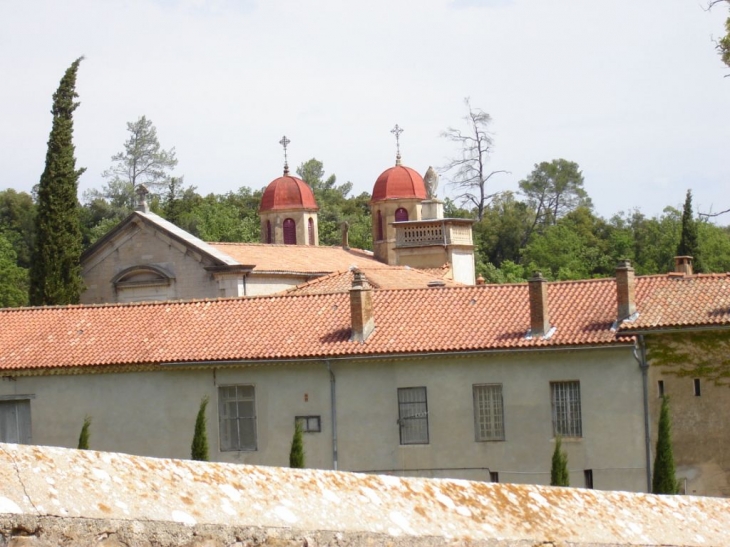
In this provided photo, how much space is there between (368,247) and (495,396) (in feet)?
204

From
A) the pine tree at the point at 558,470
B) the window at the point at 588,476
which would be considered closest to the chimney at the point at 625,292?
the window at the point at 588,476

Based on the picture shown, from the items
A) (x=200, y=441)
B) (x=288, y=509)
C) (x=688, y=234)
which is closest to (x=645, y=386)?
(x=200, y=441)

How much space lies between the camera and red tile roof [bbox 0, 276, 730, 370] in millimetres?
31250

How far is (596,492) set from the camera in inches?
242

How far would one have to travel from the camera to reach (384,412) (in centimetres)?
3194

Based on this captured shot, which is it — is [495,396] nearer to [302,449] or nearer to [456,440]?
[456,440]

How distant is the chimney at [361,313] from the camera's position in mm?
32469

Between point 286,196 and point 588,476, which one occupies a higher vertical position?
point 286,196

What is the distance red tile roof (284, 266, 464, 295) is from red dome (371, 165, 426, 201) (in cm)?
1721

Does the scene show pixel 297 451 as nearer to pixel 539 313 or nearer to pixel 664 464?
pixel 539 313

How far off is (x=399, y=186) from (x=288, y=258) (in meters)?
19.5

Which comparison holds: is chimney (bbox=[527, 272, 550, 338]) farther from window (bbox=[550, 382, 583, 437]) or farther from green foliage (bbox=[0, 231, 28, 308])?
green foliage (bbox=[0, 231, 28, 308])

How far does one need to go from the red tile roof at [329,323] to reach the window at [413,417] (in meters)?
1.18

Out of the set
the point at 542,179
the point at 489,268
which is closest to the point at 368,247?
the point at 489,268
